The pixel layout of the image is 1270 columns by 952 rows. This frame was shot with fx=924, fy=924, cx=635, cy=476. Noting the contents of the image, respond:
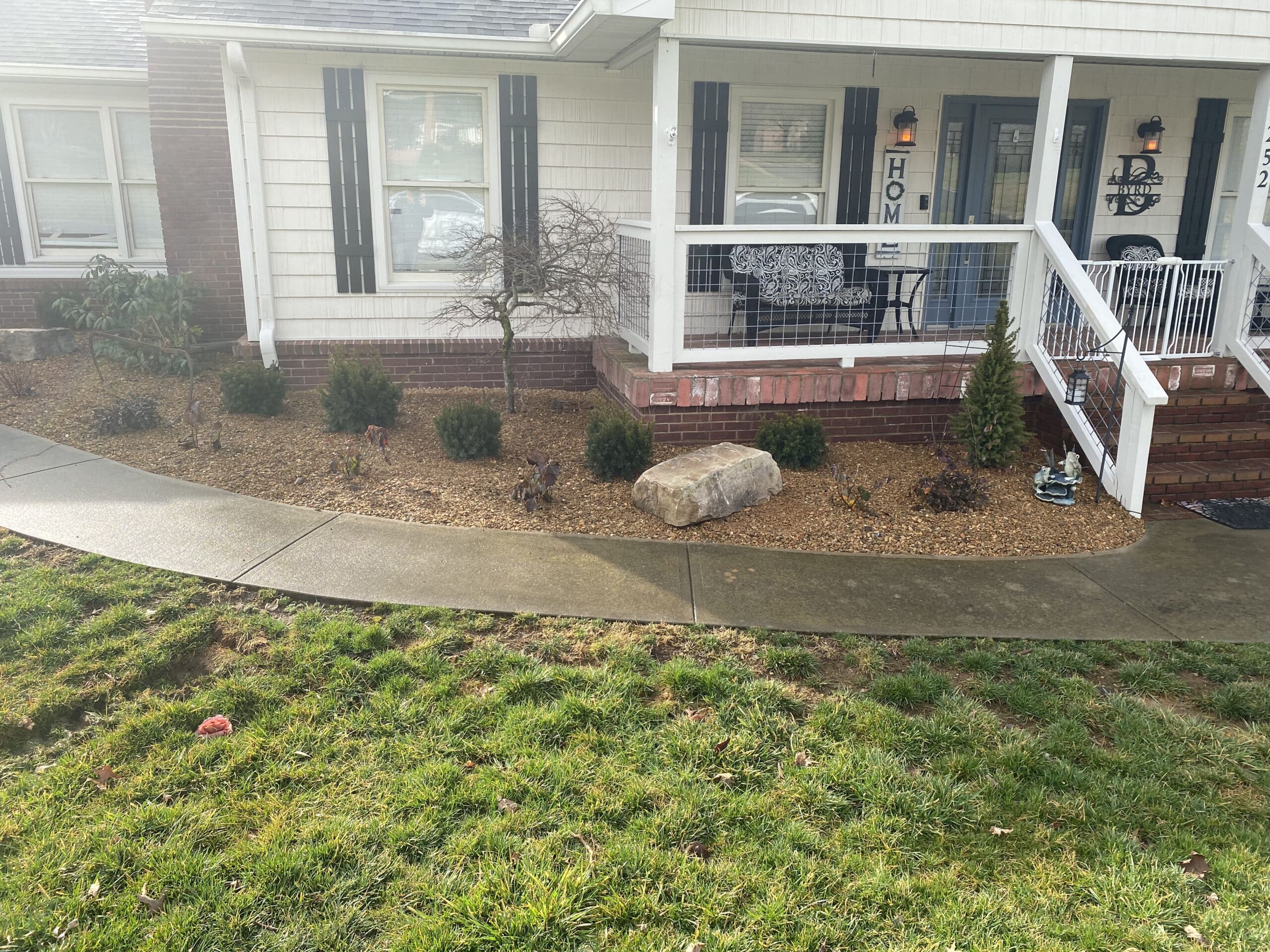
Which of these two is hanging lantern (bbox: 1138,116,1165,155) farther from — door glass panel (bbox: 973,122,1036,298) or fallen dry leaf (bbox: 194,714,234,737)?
fallen dry leaf (bbox: 194,714,234,737)

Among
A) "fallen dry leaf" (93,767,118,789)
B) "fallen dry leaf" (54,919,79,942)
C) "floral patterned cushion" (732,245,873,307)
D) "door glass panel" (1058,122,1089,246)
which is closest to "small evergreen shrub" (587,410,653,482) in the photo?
"floral patterned cushion" (732,245,873,307)

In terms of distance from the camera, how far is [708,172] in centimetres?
830

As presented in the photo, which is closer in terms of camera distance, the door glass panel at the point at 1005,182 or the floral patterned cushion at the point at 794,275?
the floral patterned cushion at the point at 794,275

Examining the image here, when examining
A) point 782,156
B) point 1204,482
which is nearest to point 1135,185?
point 782,156

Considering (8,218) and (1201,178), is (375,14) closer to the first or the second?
(8,218)

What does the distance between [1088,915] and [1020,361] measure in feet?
17.0

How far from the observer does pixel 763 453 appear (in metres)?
5.93

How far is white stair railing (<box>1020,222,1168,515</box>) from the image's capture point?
5.79 m

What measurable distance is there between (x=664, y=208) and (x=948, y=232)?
7.02 feet

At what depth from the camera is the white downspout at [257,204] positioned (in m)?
7.64

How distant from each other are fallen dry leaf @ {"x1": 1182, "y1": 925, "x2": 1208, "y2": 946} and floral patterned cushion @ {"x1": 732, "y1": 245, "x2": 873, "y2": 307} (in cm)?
528

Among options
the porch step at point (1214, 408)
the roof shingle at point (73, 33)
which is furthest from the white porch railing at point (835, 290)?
the roof shingle at point (73, 33)

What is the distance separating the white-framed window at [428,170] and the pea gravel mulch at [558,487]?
1.49 metres

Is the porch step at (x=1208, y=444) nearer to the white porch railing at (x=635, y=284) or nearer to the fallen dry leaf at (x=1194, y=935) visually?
the white porch railing at (x=635, y=284)
